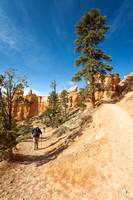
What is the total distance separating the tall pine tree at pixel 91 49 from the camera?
41.8 feet

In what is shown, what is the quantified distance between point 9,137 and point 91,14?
19.6 m

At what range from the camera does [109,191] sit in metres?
2.72

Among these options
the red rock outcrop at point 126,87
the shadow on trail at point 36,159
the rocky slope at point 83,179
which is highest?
the red rock outcrop at point 126,87

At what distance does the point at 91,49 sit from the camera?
41.1ft

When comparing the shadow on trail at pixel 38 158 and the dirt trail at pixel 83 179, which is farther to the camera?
the shadow on trail at pixel 38 158

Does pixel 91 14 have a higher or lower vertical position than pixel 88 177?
higher

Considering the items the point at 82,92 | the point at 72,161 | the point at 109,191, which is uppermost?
the point at 82,92

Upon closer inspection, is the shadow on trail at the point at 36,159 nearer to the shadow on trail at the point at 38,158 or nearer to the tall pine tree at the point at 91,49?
the shadow on trail at the point at 38,158

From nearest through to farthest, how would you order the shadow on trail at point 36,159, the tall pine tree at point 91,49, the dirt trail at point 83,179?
the dirt trail at point 83,179 < the shadow on trail at point 36,159 < the tall pine tree at point 91,49

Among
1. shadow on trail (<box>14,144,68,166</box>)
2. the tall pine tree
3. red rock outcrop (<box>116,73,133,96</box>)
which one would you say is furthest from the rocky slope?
red rock outcrop (<box>116,73,133,96</box>)

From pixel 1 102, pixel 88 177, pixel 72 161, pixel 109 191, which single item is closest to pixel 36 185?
pixel 72 161

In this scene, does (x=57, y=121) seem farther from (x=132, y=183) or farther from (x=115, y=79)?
(x=115, y=79)

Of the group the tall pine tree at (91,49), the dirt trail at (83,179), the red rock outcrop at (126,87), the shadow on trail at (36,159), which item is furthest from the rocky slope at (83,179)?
the red rock outcrop at (126,87)

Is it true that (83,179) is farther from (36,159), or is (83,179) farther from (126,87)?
(126,87)
